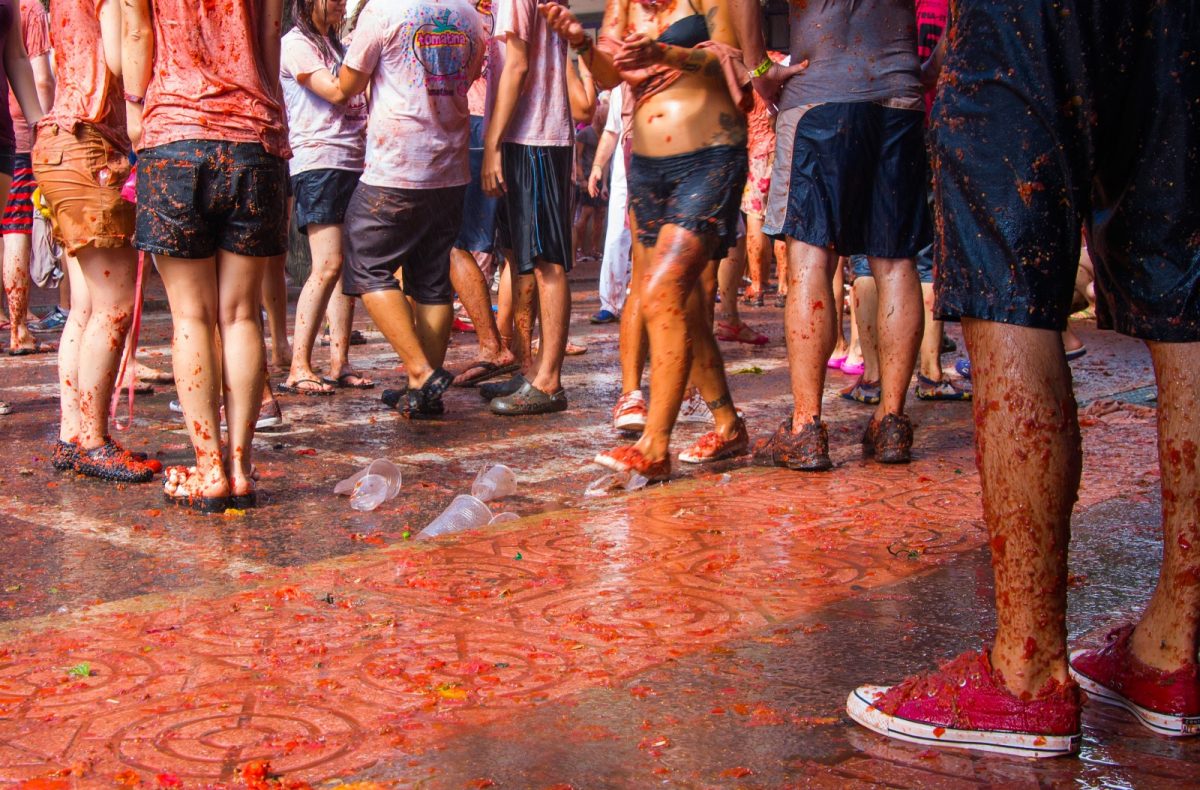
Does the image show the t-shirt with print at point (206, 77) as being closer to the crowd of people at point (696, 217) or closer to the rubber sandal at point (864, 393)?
the crowd of people at point (696, 217)

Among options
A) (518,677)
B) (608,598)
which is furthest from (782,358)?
(518,677)

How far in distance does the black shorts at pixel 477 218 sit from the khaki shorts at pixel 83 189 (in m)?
3.03

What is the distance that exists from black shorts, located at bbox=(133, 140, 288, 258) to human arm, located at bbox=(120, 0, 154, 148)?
279mm

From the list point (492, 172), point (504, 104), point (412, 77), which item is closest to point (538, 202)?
point (492, 172)

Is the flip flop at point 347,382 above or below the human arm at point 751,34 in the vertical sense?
below

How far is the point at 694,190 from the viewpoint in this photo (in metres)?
5.00

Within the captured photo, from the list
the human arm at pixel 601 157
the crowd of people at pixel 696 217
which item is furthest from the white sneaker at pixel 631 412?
the human arm at pixel 601 157

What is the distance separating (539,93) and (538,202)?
1.92ft

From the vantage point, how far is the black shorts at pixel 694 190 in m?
4.98

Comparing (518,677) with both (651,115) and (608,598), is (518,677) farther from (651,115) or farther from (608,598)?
(651,115)

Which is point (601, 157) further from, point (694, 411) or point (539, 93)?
point (694, 411)

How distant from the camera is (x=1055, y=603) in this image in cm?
238

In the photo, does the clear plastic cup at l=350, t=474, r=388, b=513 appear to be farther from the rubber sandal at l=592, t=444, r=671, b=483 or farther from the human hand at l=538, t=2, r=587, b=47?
the human hand at l=538, t=2, r=587, b=47

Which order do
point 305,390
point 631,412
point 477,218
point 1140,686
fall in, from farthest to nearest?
1. point 477,218
2. point 305,390
3. point 631,412
4. point 1140,686
